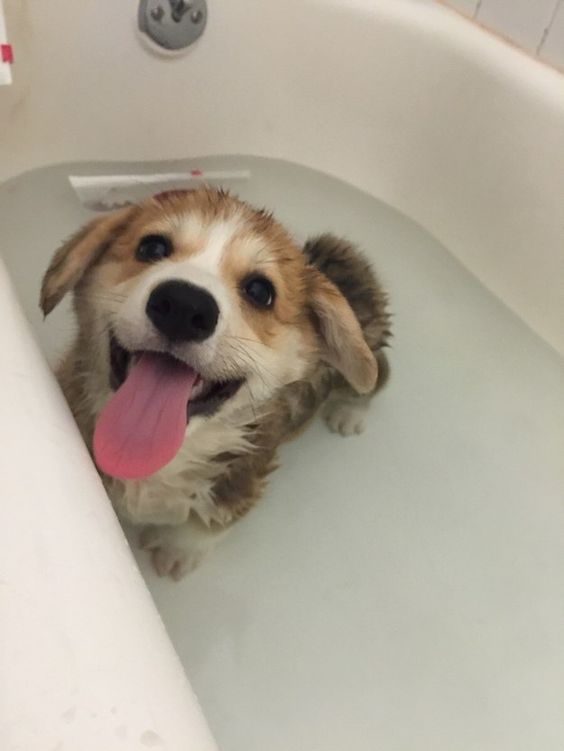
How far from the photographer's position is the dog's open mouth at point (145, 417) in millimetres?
1041

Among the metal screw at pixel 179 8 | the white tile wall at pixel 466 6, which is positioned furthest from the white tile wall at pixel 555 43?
the metal screw at pixel 179 8

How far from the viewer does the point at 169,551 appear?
136cm

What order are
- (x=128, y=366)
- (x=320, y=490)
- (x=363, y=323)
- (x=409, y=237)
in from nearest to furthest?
(x=128, y=366), (x=363, y=323), (x=320, y=490), (x=409, y=237)

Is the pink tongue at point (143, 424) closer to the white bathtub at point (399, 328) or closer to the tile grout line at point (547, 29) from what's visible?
the white bathtub at point (399, 328)

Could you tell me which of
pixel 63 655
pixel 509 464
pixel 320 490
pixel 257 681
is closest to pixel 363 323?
pixel 320 490

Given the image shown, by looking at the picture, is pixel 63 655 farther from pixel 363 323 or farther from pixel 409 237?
pixel 409 237

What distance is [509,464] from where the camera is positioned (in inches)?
66.7

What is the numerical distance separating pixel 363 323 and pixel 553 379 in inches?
23.3

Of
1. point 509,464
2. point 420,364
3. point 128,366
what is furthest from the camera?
point 420,364

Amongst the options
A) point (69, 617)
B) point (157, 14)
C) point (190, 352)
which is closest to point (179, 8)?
point (157, 14)

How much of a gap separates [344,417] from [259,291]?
57cm

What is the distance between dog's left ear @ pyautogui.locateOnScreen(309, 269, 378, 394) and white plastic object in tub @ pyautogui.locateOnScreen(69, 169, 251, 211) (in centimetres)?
76

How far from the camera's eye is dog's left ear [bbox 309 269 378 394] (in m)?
1.17

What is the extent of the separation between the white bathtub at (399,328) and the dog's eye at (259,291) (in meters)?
0.38
